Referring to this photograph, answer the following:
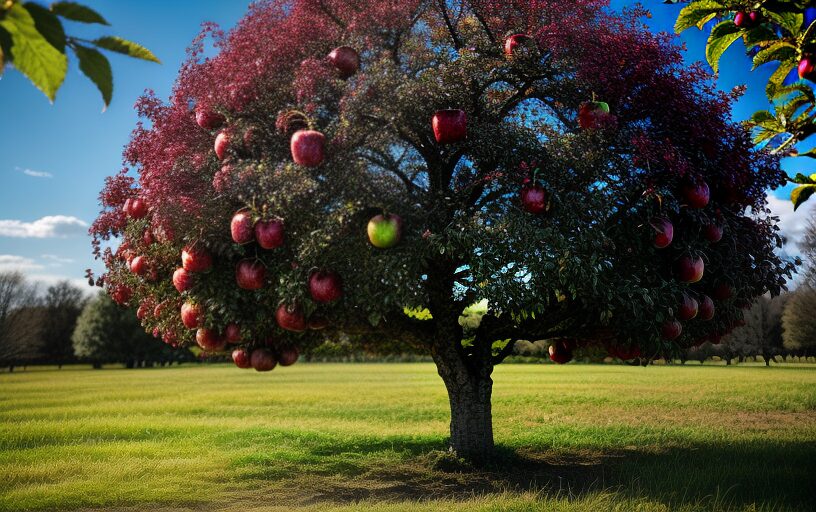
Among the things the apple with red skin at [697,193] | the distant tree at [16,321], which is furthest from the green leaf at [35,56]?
the distant tree at [16,321]

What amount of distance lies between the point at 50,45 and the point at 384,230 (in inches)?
266

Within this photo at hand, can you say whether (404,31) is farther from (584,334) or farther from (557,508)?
(557,508)

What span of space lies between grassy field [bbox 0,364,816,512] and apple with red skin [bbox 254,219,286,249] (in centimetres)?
404

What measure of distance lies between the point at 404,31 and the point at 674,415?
55.7 ft

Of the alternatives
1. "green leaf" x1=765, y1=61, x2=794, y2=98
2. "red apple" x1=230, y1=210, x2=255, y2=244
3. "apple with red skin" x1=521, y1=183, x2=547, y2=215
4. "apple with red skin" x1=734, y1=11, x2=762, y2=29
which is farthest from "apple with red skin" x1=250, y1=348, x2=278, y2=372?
"apple with red skin" x1=734, y1=11, x2=762, y2=29

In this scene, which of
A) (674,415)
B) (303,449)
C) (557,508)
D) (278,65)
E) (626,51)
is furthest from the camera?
(674,415)

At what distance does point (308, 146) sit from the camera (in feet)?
27.6

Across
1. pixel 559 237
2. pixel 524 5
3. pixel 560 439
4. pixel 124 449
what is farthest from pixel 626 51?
pixel 124 449

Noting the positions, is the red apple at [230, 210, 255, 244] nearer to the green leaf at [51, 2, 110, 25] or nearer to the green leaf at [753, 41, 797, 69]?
the green leaf at [753, 41, 797, 69]

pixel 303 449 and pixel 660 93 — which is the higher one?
pixel 660 93

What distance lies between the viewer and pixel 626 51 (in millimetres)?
9164

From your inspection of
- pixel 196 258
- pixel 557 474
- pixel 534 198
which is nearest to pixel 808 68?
pixel 534 198

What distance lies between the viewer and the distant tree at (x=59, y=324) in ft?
286

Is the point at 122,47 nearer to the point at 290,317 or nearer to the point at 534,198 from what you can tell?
the point at 534,198
